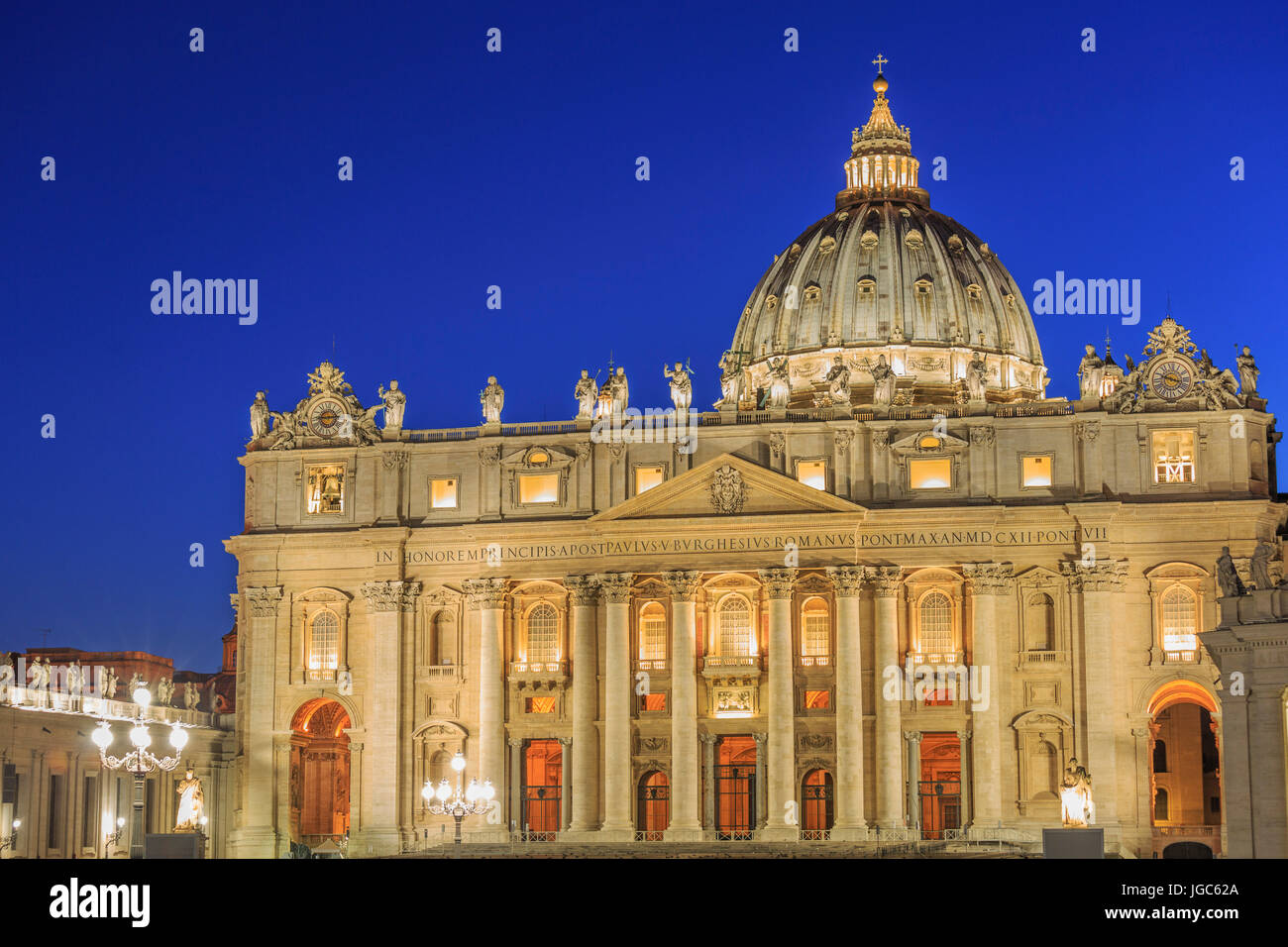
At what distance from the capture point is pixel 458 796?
9762 cm

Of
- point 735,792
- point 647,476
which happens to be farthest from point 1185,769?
point 647,476

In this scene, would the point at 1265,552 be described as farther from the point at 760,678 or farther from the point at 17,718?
the point at 17,718

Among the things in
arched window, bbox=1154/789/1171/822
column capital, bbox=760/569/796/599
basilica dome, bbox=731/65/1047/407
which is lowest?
arched window, bbox=1154/789/1171/822

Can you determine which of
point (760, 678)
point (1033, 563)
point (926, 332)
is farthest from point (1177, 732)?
point (926, 332)

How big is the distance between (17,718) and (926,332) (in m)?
66.4

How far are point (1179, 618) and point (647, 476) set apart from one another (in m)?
24.8

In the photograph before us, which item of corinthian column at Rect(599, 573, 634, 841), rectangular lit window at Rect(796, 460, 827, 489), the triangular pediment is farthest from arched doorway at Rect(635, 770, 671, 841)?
rectangular lit window at Rect(796, 460, 827, 489)

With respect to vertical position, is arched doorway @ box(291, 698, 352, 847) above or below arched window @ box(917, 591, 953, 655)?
below

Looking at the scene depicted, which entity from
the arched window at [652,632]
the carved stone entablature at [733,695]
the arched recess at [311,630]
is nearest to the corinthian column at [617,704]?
the arched window at [652,632]

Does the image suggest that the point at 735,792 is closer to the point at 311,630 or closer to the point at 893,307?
the point at 311,630

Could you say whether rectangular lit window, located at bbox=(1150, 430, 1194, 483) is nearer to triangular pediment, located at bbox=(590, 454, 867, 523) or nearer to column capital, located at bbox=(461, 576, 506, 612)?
triangular pediment, located at bbox=(590, 454, 867, 523)

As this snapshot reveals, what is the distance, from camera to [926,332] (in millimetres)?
131500

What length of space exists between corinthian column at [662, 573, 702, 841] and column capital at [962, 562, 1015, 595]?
12.2 metres

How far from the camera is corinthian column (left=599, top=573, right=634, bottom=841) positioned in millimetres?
95750
